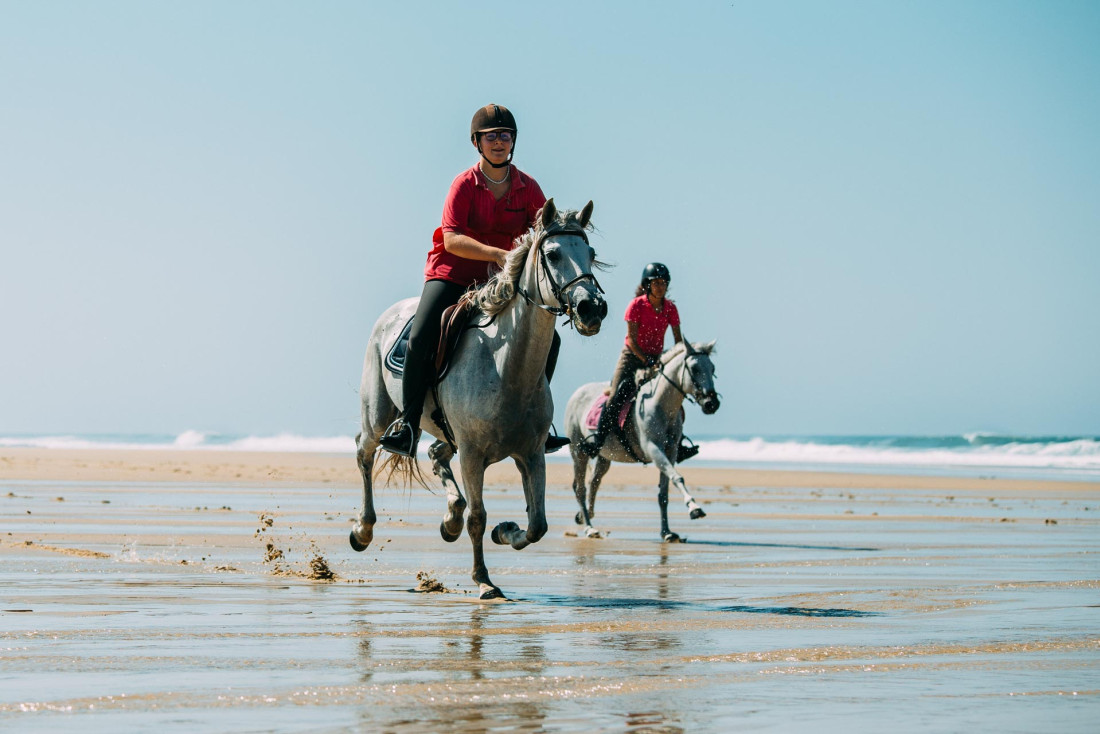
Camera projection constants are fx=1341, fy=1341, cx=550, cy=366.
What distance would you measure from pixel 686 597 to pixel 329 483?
19.6 meters

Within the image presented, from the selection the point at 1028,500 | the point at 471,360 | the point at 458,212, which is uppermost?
the point at 458,212

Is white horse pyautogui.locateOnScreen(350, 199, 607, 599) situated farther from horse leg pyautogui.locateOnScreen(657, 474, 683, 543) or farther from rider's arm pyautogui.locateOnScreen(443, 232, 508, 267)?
horse leg pyautogui.locateOnScreen(657, 474, 683, 543)

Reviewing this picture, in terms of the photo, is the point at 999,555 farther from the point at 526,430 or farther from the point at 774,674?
the point at 774,674

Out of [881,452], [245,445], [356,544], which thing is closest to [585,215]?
[356,544]

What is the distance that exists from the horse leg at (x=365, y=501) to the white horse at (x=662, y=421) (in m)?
4.20

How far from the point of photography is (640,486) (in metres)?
29.4

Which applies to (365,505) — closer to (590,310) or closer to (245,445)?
(590,310)

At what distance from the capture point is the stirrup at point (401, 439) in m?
9.67

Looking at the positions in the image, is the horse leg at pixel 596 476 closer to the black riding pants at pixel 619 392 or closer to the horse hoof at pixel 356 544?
the black riding pants at pixel 619 392

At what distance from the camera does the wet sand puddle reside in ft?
15.9

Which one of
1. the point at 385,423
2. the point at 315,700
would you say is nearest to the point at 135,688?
the point at 315,700

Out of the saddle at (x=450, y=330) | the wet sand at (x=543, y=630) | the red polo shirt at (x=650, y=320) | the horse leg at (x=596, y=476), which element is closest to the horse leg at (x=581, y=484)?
the horse leg at (x=596, y=476)

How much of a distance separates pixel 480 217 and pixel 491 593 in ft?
8.81

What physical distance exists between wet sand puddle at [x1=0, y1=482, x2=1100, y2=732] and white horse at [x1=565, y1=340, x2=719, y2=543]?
50.8 inches
